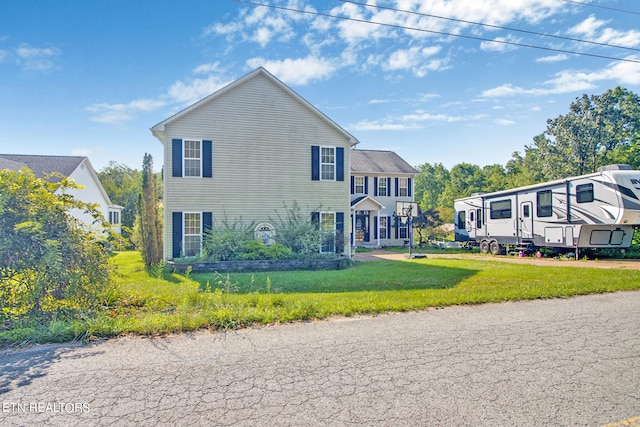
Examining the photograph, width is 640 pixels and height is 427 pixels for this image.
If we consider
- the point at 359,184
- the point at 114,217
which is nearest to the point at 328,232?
the point at 359,184

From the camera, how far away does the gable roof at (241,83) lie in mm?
13336

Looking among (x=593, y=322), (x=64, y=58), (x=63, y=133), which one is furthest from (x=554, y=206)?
(x=63, y=133)

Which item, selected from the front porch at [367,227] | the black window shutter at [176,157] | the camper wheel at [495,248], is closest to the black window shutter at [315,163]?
the black window shutter at [176,157]

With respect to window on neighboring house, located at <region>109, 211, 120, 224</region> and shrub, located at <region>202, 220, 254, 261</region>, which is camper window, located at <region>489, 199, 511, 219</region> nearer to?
shrub, located at <region>202, 220, 254, 261</region>

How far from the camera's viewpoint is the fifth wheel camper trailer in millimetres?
12484

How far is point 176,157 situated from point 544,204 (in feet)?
51.8

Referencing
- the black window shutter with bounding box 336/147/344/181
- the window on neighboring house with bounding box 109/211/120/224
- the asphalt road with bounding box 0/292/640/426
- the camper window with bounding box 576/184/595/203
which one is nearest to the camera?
the asphalt road with bounding box 0/292/640/426

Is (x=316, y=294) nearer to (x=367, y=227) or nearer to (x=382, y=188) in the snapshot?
(x=367, y=227)

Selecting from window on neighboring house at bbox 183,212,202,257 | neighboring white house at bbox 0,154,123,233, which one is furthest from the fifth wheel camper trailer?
neighboring white house at bbox 0,154,123,233

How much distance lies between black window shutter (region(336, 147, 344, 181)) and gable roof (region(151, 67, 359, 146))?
67 centimetres

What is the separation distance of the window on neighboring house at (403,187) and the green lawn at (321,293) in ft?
43.3

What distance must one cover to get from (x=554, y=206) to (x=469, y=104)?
5.71 metres

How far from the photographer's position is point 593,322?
5375 millimetres

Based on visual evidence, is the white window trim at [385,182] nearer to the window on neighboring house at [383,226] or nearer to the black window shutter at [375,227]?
the window on neighboring house at [383,226]
